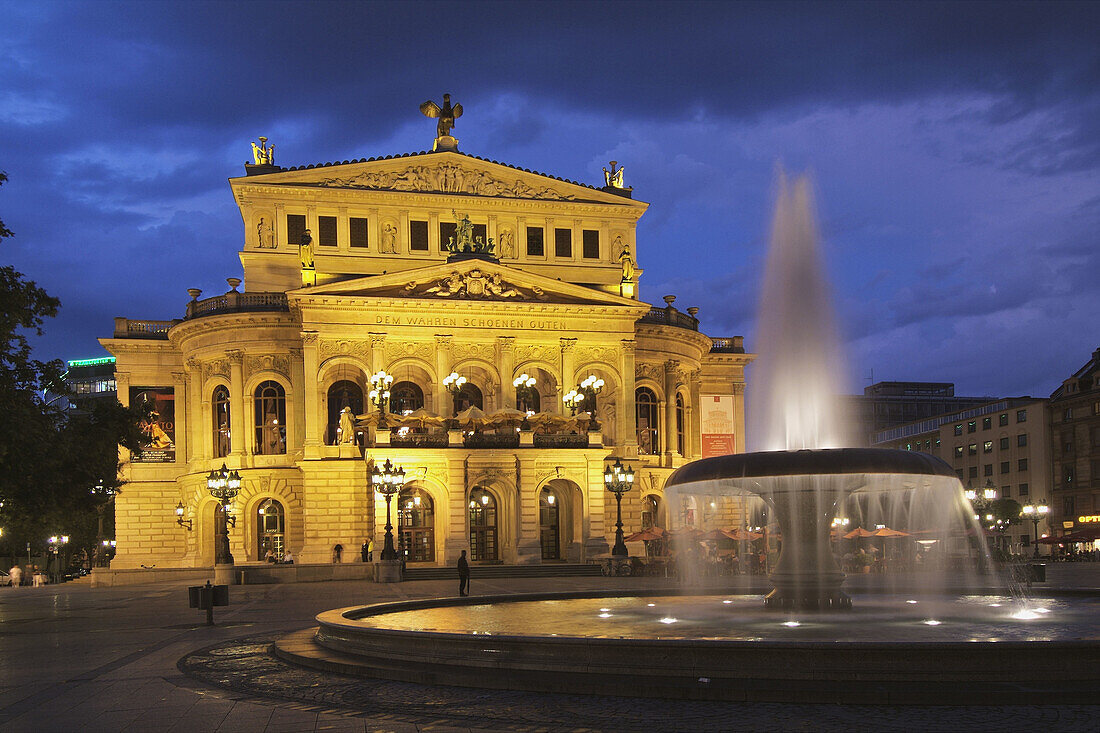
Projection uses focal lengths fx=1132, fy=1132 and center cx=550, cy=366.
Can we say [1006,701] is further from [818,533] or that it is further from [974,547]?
[974,547]

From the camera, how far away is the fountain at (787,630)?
11.7m

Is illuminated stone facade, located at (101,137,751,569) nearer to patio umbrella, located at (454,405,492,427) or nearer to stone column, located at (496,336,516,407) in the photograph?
stone column, located at (496,336,516,407)

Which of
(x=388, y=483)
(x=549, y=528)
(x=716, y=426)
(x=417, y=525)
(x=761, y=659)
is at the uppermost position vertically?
(x=716, y=426)

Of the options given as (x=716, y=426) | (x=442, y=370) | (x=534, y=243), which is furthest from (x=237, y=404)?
(x=716, y=426)

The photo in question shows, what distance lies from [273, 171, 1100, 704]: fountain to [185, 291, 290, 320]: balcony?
37.5m

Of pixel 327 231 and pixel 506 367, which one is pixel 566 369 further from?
pixel 327 231

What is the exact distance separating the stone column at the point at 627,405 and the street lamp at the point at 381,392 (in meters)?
12.6

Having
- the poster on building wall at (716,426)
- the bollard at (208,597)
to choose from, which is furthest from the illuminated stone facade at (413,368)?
the bollard at (208,597)

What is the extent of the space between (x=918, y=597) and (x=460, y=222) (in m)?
39.6

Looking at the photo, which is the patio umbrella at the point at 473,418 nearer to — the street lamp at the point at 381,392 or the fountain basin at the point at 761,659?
the street lamp at the point at 381,392

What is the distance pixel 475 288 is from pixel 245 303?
12.2 metres

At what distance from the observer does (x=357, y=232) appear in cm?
6091

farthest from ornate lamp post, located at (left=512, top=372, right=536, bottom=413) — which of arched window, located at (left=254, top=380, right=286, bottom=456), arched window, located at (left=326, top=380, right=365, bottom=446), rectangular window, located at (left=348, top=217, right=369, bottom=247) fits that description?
arched window, located at (left=254, top=380, right=286, bottom=456)

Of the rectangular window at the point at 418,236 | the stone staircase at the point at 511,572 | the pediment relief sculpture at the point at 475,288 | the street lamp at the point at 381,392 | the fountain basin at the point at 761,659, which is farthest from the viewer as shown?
the rectangular window at the point at 418,236
